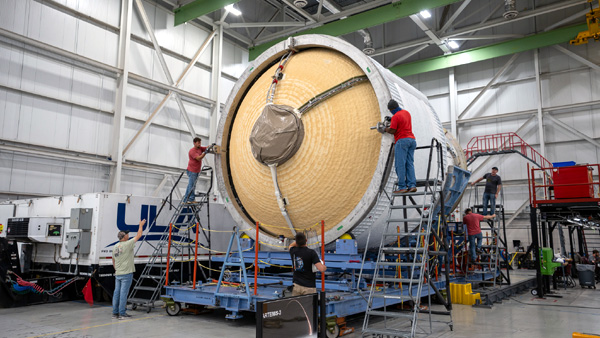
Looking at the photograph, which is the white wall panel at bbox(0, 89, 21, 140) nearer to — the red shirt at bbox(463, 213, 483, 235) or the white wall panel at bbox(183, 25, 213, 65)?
the white wall panel at bbox(183, 25, 213, 65)

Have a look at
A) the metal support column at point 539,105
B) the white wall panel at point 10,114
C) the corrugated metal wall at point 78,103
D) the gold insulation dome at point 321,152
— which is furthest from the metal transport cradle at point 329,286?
the metal support column at point 539,105

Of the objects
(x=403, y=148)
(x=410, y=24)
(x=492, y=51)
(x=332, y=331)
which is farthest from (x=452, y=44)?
(x=332, y=331)

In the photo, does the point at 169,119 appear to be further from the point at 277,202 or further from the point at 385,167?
the point at 385,167

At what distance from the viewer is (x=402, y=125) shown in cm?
615

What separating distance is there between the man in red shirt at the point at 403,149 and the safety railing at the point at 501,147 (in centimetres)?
1257

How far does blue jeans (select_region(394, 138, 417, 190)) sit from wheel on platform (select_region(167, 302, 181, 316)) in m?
4.28

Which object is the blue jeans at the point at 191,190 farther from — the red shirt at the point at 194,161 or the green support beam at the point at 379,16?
the green support beam at the point at 379,16

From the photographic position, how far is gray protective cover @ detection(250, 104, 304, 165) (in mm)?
6773

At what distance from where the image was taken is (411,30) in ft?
68.6

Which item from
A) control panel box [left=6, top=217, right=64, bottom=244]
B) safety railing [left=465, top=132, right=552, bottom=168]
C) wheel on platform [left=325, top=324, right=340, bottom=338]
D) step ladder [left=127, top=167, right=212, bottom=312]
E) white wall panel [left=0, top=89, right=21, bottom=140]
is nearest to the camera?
wheel on platform [left=325, top=324, right=340, bottom=338]

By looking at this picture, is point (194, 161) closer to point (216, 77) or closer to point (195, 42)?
point (216, 77)

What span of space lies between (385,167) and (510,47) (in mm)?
15185

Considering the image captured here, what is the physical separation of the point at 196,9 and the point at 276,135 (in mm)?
11247

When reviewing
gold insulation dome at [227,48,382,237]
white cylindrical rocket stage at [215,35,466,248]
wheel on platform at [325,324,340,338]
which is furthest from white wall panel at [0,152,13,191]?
wheel on platform at [325,324,340,338]
